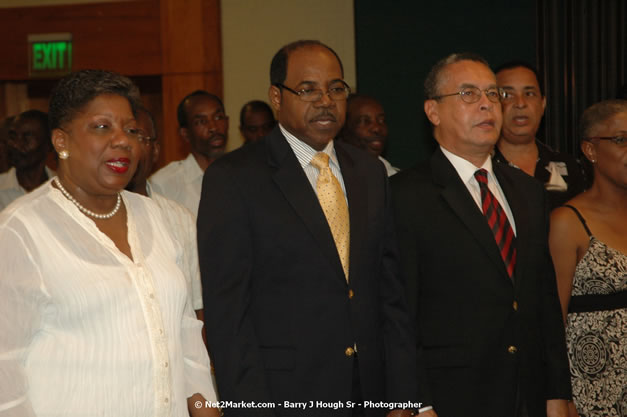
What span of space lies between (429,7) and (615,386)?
4429 mm

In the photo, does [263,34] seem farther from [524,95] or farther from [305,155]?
[305,155]

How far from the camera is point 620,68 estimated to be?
6.39 m

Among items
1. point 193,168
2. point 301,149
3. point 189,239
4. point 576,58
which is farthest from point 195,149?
point 576,58

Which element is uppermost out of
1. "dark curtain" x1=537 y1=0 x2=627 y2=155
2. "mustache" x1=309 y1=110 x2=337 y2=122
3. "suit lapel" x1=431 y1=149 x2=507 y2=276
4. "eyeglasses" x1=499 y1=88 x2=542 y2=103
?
"dark curtain" x1=537 y1=0 x2=627 y2=155

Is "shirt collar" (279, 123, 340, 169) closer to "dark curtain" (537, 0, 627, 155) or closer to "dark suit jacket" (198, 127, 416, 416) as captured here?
"dark suit jacket" (198, 127, 416, 416)

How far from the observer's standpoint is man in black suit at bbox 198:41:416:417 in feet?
8.16

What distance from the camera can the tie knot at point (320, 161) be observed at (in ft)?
8.98

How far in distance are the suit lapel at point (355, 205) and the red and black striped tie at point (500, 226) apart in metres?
0.53

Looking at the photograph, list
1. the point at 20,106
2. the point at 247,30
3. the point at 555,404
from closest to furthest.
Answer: the point at 555,404 → the point at 247,30 → the point at 20,106

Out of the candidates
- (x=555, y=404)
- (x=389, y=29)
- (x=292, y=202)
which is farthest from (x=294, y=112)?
(x=389, y=29)

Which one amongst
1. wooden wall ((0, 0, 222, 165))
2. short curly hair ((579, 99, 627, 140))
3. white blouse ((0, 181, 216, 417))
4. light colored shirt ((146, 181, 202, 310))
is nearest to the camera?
white blouse ((0, 181, 216, 417))

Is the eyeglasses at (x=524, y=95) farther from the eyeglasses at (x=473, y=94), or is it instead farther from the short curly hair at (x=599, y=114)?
the eyeglasses at (x=473, y=94)

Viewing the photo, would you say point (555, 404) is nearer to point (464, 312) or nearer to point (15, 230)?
point (464, 312)

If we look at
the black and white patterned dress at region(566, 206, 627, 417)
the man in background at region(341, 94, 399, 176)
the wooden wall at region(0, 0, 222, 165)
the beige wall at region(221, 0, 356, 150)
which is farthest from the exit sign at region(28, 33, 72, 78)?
the black and white patterned dress at region(566, 206, 627, 417)
